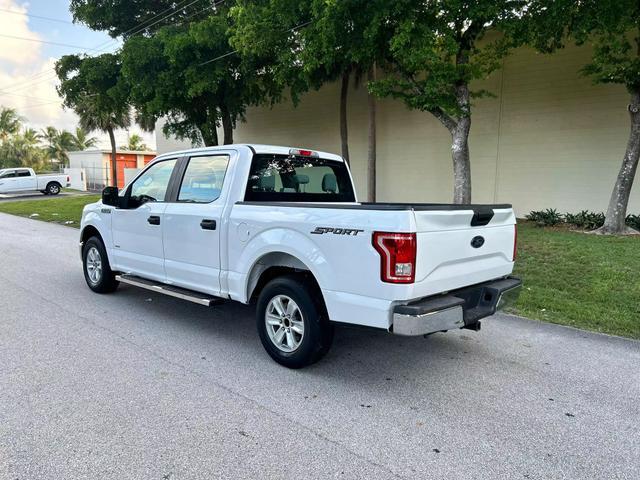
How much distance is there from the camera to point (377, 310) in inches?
135

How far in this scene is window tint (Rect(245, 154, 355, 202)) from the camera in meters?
4.80

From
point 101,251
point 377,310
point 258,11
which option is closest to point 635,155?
point 258,11

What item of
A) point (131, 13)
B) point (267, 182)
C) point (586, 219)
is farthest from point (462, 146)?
point (131, 13)

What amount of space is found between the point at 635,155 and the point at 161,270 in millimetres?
11734

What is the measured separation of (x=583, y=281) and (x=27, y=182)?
34.2 metres

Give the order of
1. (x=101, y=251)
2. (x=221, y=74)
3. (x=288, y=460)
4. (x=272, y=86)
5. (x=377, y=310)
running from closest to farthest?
(x=288, y=460)
(x=377, y=310)
(x=101, y=251)
(x=221, y=74)
(x=272, y=86)

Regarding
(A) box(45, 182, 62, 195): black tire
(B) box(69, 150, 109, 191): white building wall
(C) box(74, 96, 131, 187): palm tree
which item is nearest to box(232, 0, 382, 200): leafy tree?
(C) box(74, 96, 131, 187): palm tree

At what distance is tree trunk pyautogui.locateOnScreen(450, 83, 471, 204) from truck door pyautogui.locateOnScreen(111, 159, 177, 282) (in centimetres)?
911

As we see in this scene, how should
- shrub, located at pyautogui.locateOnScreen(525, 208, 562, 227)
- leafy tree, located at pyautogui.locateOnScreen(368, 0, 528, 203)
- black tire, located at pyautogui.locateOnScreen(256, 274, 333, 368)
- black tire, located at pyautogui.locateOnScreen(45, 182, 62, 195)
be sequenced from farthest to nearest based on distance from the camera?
black tire, located at pyautogui.locateOnScreen(45, 182, 62, 195), shrub, located at pyautogui.locateOnScreen(525, 208, 562, 227), leafy tree, located at pyautogui.locateOnScreen(368, 0, 528, 203), black tire, located at pyautogui.locateOnScreen(256, 274, 333, 368)

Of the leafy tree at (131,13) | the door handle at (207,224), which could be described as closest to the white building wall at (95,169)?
the leafy tree at (131,13)

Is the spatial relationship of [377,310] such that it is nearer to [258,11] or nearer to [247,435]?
[247,435]

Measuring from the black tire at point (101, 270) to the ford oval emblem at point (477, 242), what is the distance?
4.91m

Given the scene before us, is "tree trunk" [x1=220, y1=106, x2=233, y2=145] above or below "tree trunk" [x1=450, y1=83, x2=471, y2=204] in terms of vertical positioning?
above

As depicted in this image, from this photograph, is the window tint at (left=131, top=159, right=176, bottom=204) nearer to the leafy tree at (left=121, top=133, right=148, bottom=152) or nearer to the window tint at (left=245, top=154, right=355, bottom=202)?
the window tint at (left=245, top=154, right=355, bottom=202)
